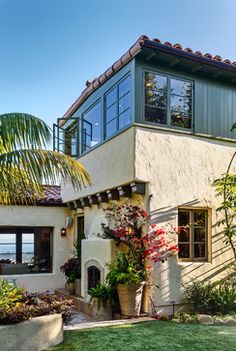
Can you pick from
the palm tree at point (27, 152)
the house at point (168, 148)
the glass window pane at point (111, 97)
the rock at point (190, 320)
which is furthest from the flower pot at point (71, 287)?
the palm tree at point (27, 152)

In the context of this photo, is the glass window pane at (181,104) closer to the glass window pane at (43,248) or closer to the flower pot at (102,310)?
the flower pot at (102,310)

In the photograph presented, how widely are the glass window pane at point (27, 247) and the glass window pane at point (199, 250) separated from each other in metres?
9.25

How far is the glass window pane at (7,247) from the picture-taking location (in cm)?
1797

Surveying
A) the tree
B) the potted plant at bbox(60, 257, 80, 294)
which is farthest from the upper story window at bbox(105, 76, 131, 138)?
the potted plant at bbox(60, 257, 80, 294)

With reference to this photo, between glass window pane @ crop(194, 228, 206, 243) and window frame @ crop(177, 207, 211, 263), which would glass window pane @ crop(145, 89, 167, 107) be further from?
glass window pane @ crop(194, 228, 206, 243)

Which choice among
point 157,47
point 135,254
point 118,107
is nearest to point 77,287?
point 135,254

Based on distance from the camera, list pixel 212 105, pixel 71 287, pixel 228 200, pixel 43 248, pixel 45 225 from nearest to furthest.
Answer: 1. pixel 228 200
2. pixel 212 105
3. pixel 71 287
4. pixel 45 225
5. pixel 43 248

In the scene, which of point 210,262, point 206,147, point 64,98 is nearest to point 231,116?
point 206,147

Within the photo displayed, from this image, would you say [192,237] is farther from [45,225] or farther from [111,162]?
[45,225]

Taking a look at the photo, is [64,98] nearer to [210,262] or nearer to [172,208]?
[172,208]

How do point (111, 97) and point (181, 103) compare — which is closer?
point (181, 103)

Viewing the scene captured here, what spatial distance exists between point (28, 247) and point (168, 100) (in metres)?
10.8

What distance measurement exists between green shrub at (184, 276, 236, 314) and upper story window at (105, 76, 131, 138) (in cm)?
583

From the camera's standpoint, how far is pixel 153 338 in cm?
862
